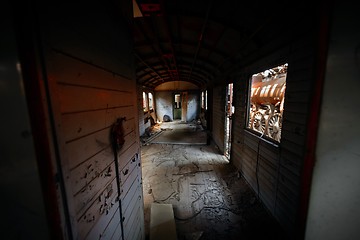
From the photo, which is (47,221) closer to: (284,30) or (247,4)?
(247,4)

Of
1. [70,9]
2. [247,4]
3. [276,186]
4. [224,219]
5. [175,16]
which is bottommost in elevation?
[224,219]

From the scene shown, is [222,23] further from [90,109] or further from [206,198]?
[206,198]

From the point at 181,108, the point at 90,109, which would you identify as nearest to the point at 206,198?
the point at 90,109

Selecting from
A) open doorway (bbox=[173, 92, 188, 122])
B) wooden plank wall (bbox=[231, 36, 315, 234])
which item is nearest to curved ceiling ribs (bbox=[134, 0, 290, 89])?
wooden plank wall (bbox=[231, 36, 315, 234])

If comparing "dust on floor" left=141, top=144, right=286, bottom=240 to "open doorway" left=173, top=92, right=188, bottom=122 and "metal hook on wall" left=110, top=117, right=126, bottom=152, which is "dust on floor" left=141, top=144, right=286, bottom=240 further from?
"open doorway" left=173, top=92, right=188, bottom=122

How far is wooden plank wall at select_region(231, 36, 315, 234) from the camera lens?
176cm

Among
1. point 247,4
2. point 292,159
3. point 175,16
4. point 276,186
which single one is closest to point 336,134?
point 292,159

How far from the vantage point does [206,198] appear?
292 cm

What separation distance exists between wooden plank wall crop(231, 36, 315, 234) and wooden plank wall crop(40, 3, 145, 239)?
5.13 feet

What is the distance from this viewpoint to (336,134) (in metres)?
0.86

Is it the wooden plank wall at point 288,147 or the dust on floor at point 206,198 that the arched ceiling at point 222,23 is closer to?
the wooden plank wall at point 288,147

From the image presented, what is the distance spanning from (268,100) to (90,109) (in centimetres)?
445

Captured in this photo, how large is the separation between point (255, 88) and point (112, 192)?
4.80m

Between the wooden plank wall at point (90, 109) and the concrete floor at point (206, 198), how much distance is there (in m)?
1.31
